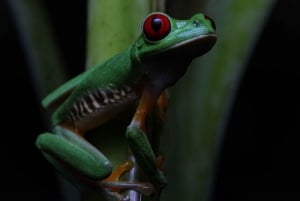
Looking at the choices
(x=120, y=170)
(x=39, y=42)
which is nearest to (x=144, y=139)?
(x=120, y=170)

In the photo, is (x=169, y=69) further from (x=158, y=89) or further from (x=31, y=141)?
(x=31, y=141)

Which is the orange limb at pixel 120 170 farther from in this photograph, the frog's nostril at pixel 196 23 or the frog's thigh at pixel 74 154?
the frog's nostril at pixel 196 23

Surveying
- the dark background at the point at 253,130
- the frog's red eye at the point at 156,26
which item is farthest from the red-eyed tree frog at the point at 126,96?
the dark background at the point at 253,130

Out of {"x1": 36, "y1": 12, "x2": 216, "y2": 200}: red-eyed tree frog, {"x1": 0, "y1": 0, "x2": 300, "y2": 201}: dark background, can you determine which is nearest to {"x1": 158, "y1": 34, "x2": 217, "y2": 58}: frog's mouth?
{"x1": 36, "y1": 12, "x2": 216, "y2": 200}: red-eyed tree frog

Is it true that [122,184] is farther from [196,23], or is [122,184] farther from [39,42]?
[39,42]

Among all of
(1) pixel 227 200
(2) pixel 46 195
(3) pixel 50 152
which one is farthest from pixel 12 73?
(3) pixel 50 152

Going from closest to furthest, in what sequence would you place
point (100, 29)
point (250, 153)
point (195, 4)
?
point (100, 29)
point (195, 4)
point (250, 153)
